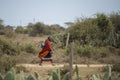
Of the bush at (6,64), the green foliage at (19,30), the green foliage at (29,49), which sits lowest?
the bush at (6,64)

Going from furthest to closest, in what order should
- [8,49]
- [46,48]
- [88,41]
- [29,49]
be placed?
[88,41], [29,49], [8,49], [46,48]

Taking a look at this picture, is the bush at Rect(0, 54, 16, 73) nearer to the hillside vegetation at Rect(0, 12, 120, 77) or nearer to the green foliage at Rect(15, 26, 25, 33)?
the hillside vegetation at Rect(0, 12, 120, 77)

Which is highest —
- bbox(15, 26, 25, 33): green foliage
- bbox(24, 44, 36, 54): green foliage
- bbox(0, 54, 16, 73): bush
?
bbox(15, 26, 25, 33): green foliage

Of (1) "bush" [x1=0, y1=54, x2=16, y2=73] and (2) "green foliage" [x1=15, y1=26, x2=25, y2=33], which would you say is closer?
(1) "bush" [x1=0, y1=54, x2=16, y2=73]

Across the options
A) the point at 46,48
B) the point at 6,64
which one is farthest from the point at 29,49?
the point at 6,64

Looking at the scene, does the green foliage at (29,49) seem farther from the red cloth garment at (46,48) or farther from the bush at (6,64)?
the bush at (6,64)

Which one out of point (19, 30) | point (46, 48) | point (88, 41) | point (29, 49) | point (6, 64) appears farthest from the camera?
point (19, 30)

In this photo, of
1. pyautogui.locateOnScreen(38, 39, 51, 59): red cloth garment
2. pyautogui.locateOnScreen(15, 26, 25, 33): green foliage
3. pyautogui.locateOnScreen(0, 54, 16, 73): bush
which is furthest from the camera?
pyautogui.locateOnScreen(15, 26, 25, 33): green foliage

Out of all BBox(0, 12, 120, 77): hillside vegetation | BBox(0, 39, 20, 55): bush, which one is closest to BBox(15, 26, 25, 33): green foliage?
BBox(0, 12, 120, 77): hillside vegetation

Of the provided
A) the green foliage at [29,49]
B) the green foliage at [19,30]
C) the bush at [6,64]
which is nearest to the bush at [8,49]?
the green foliage at [29,49]

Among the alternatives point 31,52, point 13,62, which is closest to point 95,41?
point 31,52

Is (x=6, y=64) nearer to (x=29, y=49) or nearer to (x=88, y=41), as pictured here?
(x=29, y=49)

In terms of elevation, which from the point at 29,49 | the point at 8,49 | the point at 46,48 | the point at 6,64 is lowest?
the point at 6,64

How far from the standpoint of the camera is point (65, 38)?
30.0m
